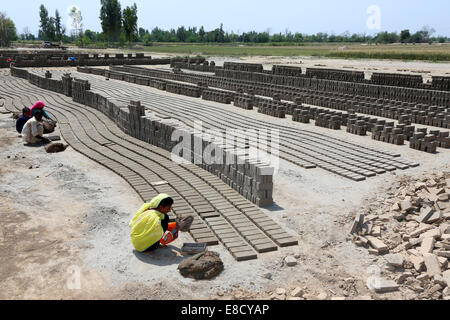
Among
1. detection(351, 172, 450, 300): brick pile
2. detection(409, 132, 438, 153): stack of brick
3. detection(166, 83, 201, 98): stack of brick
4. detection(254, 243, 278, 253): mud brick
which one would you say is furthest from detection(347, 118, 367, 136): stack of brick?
detection(166, 83, 201, 98): stack of brick

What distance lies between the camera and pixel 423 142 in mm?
12602

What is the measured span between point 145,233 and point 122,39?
10322cm

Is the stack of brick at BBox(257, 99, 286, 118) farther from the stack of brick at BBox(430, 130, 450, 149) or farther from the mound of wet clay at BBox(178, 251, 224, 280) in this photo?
the mound of wet clay at BBox(178, 251, 224, 280)

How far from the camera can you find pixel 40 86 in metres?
27.0

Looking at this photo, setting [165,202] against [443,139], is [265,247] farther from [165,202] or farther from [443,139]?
[443,139]

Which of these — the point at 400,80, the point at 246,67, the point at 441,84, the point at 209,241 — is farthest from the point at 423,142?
the point at 246,67

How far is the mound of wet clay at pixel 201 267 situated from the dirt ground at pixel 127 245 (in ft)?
0.34

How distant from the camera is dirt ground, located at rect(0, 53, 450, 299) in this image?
5.61 metres

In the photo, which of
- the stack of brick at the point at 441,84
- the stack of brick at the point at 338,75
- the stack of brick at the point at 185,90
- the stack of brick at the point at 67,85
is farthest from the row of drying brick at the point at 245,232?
the stack of brick at the point at 338,75

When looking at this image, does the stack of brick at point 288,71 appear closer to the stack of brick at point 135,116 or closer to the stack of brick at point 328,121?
the stack of brick at point 328,121

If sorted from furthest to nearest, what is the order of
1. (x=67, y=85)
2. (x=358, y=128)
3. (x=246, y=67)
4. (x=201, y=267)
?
(x=246, y=67) < (x=67, y=85) < (x=358, y=128) < (x=201, y=267)

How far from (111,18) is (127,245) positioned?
10344 cm

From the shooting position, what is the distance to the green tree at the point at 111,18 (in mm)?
99688

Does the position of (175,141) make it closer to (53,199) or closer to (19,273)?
(53,199)
